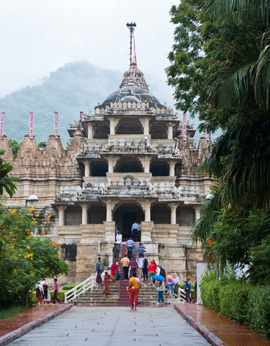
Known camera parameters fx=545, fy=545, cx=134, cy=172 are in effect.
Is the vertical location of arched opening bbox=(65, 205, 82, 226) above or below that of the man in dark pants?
above

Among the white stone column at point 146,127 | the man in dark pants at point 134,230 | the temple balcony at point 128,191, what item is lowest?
the man in dark pants at point 134,230

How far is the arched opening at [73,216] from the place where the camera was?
143 feet

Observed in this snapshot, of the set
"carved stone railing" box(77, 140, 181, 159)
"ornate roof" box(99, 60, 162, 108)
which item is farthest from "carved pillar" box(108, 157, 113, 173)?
"ornate roof" box(99, 60, 162, 108)

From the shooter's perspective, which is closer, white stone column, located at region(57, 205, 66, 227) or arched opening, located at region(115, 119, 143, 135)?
white stone column, located at region(57, 205, 66, 227)

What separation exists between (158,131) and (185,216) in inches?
362

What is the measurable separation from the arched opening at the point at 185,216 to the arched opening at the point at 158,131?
8.09 metres

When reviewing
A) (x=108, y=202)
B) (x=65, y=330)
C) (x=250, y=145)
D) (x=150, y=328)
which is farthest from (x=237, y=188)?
(x=108, y=202)

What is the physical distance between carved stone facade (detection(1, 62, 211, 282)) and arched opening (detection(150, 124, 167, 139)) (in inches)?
3.6

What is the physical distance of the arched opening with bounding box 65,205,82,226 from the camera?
43.7m

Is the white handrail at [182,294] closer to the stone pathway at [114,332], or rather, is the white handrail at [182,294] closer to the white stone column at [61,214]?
the stone pathway at [114,332]

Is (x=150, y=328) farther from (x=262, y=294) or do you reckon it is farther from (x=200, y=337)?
(x=262, y=294)

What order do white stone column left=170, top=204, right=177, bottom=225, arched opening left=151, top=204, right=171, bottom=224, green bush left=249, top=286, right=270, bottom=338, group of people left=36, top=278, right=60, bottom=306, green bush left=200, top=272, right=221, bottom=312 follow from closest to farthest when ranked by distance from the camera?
green bush left=249, top=286, right=270, bottom=338
green bush left=200, top=272, right=221, bottom=312
group of people left=36, top=278, right=60, bottom=306
white stone column left=170, top=204, right=177, bottom=225
arched opening left=151, top=204, right=171, bottom=224

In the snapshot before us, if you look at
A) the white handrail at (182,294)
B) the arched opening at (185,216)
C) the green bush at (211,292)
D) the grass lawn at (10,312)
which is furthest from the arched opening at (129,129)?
the grass lawn at (10,312)

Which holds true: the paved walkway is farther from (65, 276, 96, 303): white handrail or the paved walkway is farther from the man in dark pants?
the man in dark pants
